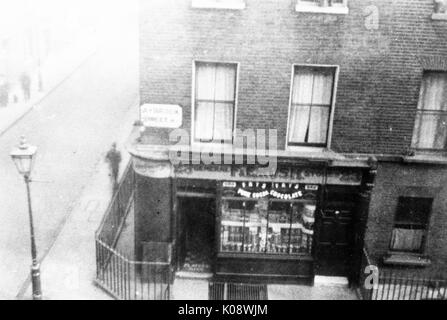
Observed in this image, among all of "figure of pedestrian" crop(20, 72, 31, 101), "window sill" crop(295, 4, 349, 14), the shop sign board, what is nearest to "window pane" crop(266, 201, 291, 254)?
the shop sign board

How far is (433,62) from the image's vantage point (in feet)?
36.2

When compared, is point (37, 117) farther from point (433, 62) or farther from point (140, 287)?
point (433, 62)

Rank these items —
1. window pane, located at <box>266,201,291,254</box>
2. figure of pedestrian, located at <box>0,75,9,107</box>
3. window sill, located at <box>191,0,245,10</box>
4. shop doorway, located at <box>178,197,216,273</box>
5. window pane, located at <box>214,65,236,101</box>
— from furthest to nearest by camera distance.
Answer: figure of pedestrian, located at <box>0,75,9,107</box> < shop doorway, located at <box>178,197,216,273</box> < window pane, located at <box>266,201,291,254</box> < window pane, located at <box>214,65,236,101</box> < window sill, located at <box>191,0,245,10</box>

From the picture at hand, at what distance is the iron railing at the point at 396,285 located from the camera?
12.2m

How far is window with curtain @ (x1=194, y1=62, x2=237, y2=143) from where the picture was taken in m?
11.4

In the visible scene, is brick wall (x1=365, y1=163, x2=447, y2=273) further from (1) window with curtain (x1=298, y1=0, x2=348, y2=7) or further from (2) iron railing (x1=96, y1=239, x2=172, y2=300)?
(2) iron railing (x1=96, y1=239, x2=172, y2=300)

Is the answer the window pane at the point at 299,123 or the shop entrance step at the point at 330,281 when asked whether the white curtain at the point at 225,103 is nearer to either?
the window pane at the point at 299,123

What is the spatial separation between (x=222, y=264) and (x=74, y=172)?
8.71m

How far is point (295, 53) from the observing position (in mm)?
10984

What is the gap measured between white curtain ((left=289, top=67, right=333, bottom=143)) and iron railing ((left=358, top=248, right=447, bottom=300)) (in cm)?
329

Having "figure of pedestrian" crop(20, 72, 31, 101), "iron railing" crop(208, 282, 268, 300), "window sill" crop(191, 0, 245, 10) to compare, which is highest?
"window sill" crop(191, 0, 245, 10)
